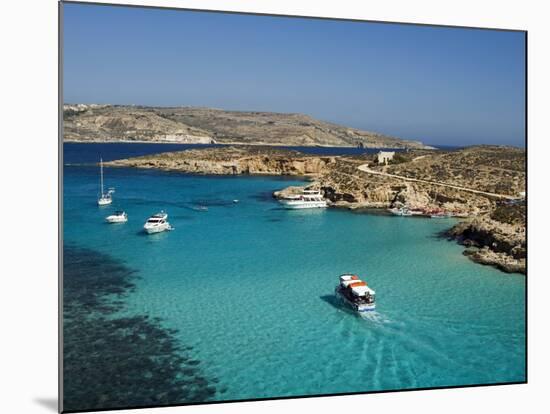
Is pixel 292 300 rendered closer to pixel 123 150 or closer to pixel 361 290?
pixel 361 290

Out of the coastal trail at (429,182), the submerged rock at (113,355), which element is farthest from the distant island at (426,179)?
the submerged rock at (113,355)

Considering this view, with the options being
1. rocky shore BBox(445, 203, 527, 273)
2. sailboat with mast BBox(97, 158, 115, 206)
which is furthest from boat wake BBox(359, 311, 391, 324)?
sailboat with mast BBox(97, 158, 115, 206)

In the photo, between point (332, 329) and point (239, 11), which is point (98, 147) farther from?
point (332, 329)

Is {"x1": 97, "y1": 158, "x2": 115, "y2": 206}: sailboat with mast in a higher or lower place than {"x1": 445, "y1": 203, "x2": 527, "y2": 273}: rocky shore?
higher

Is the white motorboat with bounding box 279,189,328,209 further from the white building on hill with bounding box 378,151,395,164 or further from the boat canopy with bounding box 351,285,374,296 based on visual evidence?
the boat canopy with bounding box 351,285,374,296

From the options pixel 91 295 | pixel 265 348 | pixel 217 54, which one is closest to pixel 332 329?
pixel 265 348

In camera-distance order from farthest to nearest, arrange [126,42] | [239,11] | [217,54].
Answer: [217,54] < [126,42] < [239,11]

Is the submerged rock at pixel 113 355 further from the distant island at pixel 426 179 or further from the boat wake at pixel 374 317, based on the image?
the boat wake at pixel 374 317
